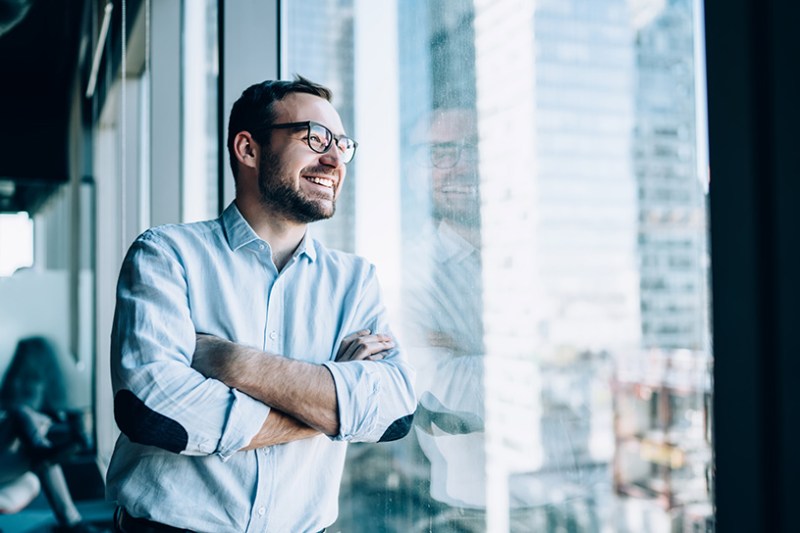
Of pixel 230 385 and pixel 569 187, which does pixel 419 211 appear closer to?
pixel 569 187

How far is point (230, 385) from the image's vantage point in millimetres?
1218

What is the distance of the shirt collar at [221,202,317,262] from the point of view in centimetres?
144

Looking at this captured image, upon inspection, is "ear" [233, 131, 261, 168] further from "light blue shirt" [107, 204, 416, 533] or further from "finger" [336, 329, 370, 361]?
"finger" [336, 329, 370, 361]

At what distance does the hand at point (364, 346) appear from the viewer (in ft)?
4.42

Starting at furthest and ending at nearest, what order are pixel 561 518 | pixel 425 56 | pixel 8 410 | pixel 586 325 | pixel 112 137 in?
1. pixel 112 137
2. pixel 8 410
3. pixel 425 56
4. pixel 561 518
5. pixel 586 325

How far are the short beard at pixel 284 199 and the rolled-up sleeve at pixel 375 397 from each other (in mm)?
370

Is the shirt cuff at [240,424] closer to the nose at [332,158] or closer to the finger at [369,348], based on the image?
the finger at [369,348]

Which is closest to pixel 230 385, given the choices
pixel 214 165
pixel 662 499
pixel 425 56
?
pixel 662 499

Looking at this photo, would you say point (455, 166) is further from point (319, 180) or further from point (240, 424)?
point (240, 424)

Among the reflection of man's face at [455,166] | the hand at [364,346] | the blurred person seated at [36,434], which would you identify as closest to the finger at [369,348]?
the hand at [364,346]

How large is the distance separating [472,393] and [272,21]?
1318mm

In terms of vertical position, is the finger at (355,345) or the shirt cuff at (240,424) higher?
the finger at (355,345)

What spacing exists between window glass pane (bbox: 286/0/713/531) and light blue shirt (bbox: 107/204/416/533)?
0.76ft

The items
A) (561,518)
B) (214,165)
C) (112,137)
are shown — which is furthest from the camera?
(112,137)
